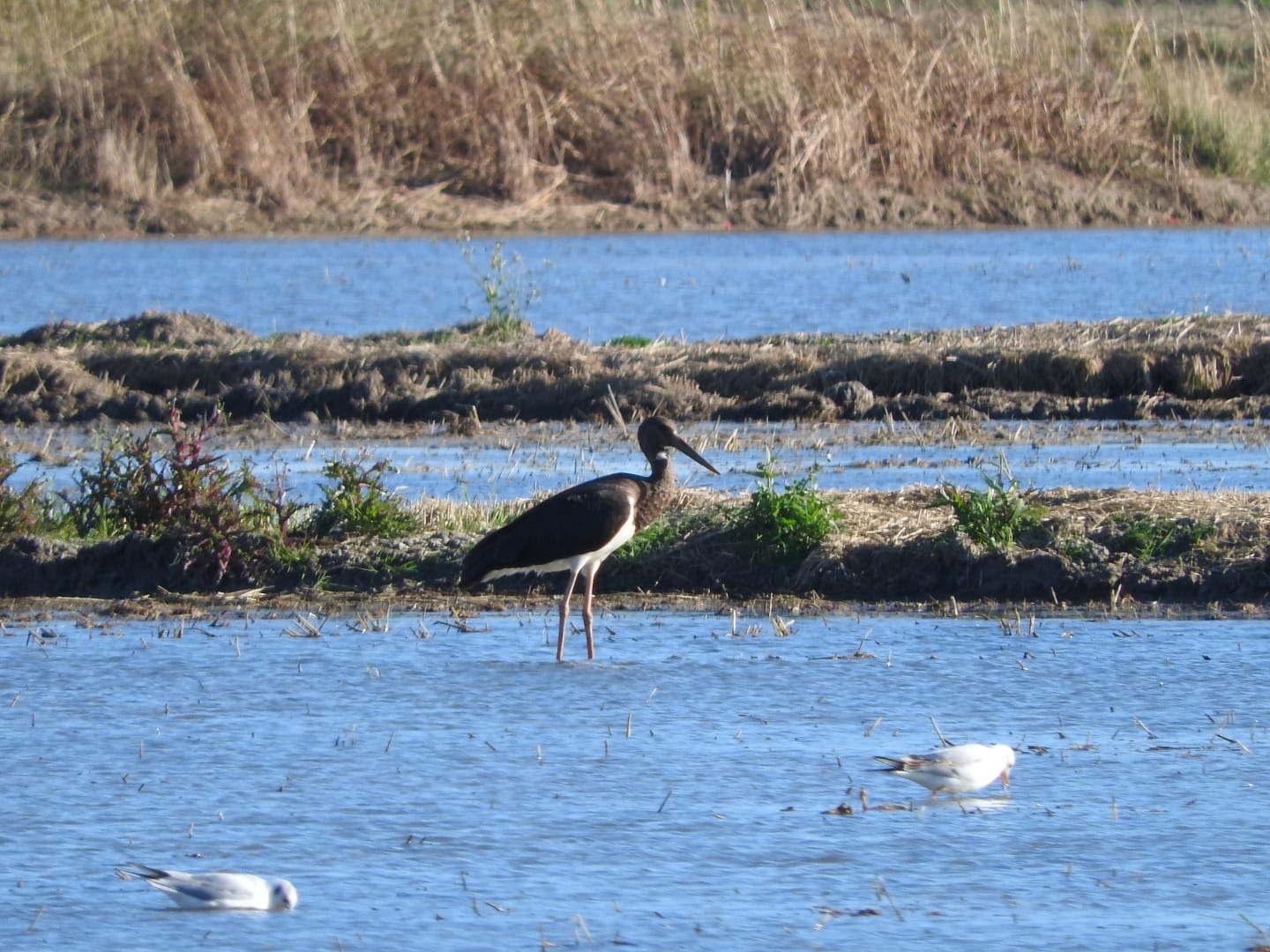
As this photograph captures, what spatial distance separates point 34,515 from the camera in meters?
10.8

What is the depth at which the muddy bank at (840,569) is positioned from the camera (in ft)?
31.9

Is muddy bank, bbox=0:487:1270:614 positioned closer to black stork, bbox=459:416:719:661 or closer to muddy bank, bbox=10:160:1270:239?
black stork, bbox=459:416:719:661

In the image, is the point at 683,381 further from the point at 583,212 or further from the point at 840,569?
the point at 583,212

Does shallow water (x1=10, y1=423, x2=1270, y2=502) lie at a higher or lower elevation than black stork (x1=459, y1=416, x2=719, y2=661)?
lower

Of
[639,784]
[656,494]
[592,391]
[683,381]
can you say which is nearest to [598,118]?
[683,381]

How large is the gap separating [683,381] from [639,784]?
9.19 m

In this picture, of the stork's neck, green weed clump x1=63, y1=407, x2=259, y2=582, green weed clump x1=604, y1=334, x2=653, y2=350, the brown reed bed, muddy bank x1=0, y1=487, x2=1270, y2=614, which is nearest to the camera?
the stork's neck

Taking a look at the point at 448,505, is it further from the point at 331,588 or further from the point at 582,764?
the point at 582,764

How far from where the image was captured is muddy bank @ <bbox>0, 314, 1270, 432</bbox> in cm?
1542

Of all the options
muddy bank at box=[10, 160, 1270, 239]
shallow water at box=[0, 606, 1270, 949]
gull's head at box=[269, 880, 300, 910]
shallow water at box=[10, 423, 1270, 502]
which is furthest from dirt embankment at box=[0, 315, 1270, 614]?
muddy bank at box=[10, 160, 1270, 239]

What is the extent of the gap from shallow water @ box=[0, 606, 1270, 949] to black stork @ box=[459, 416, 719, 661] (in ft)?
1.09

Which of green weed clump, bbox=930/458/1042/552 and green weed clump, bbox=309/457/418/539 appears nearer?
green weed clump, bbox=930/458/1042/552

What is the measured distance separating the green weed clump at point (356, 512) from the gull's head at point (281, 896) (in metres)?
4.97

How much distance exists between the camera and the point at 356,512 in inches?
411
